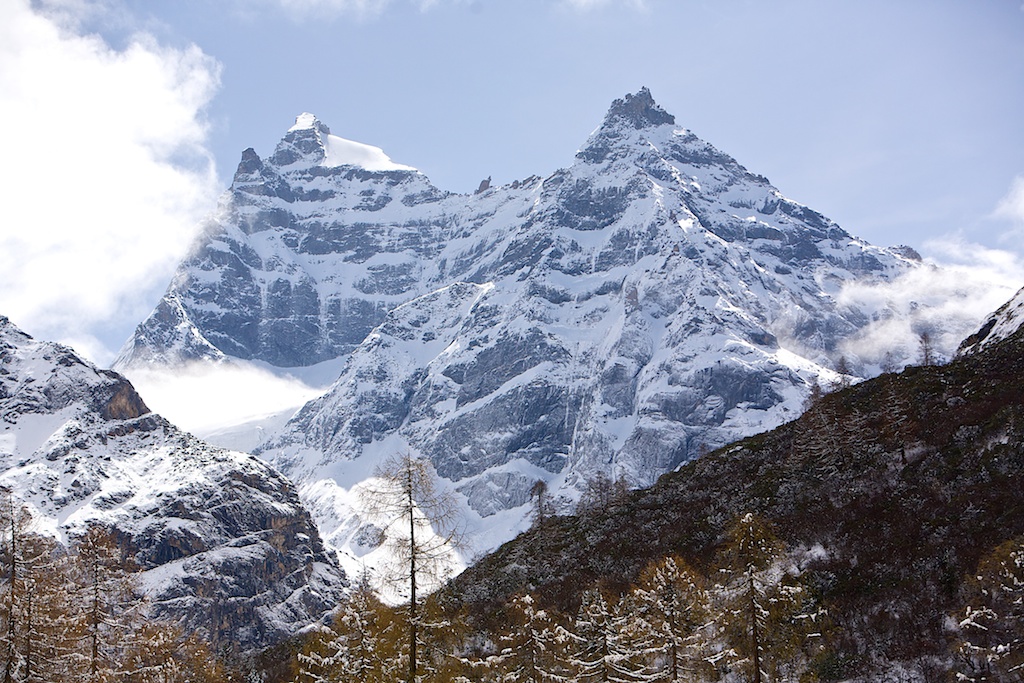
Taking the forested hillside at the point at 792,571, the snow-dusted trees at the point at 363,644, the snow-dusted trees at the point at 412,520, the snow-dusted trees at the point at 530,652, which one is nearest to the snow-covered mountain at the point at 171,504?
the forested hillside at the point at 792,571

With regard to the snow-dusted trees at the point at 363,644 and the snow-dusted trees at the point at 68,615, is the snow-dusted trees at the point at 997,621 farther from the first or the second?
the snow-dusted trees at the point at 68,615

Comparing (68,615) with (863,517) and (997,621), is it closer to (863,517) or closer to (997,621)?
(997,621)

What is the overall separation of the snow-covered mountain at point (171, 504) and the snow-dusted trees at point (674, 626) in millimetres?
127995

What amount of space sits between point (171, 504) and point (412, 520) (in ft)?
512

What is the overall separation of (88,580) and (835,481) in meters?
42.7

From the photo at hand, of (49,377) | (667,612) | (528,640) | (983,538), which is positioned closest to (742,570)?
(667,612)

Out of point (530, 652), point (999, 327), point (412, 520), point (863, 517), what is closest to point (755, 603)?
point (530, 652)

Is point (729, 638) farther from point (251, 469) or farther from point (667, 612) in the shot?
point (251, 469)

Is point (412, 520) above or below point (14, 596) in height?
above

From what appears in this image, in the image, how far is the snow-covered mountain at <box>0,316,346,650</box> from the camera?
509 feet

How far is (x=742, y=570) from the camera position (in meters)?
28.9

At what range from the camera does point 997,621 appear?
96.7ft

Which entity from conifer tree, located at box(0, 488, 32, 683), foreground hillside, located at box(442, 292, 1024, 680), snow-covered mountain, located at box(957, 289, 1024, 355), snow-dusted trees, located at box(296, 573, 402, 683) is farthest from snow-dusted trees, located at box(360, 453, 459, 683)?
snow-covered mountain, located at box(957, 289, 1024, 355)

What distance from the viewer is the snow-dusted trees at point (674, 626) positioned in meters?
28.2
